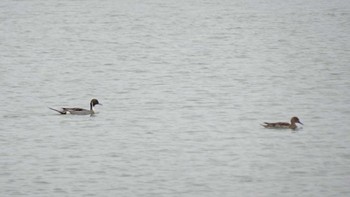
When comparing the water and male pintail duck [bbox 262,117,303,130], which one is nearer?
the water

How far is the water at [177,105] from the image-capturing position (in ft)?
67.3

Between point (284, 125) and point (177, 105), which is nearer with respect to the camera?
point (284, 125)

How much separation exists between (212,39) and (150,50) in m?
6.24

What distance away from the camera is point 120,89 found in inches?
1351

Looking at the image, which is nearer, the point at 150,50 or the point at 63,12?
the point at 150,50

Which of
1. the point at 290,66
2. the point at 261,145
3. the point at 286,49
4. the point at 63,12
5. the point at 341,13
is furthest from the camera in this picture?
the point at 63,12

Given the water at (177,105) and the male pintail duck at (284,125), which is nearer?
the water at (177,105)

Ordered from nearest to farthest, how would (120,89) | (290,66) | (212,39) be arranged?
(120,89) < (290,66) < (212,39)

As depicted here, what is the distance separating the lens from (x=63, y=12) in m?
68.9

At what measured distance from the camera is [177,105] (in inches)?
1220

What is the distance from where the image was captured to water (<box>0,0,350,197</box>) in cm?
2050

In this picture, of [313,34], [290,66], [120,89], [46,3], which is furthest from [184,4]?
[120,89]

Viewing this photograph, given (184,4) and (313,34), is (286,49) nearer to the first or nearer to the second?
(313,34)

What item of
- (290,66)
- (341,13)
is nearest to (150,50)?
(290,66)
